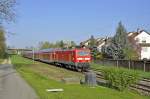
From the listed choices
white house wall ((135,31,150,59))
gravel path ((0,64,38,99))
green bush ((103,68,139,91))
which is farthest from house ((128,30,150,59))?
green bush ((103,68,139,91))

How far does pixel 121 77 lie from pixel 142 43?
87.8 m

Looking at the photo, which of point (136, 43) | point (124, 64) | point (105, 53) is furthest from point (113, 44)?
point (124, 64)

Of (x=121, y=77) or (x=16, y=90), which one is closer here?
(x=16, y=90)

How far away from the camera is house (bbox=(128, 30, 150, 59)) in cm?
9996

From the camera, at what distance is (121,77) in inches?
859

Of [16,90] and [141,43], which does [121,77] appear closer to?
[16,90]

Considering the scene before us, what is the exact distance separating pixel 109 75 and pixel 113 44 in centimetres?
6320

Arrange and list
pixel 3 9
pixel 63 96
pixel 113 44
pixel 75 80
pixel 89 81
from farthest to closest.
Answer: pixel 113 44 → pixel 3 9 → pixel 75 80 → pixel 89 81 → pixel 63 96

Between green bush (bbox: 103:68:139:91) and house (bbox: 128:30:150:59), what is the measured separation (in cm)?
7397

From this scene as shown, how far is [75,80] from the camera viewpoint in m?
26.3

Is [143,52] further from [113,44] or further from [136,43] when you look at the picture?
[113,44]

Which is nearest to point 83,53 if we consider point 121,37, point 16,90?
point 16,90

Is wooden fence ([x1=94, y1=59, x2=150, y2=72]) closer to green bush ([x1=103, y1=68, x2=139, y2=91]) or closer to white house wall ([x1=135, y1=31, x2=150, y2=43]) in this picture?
green bush ([x1=103, y1=68, x2=139, y2=91])

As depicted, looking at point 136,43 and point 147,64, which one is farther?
point 136,43
